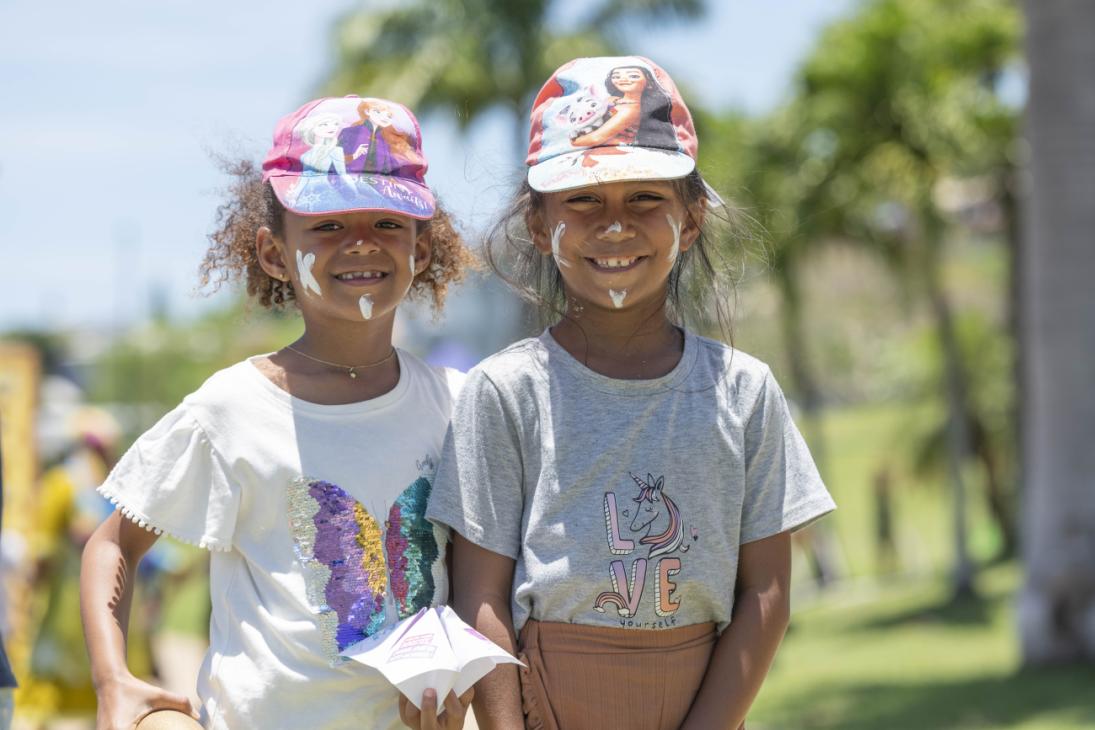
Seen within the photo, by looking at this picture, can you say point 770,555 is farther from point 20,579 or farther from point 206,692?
point 20,579

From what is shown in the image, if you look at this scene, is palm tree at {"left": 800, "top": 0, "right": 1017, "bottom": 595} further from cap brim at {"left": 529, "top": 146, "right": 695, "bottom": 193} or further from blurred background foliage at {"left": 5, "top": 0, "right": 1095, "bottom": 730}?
cap brim at {"left": 529, "top": 146, "right": 695, "bottom": 193}

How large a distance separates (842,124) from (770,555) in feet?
47.7

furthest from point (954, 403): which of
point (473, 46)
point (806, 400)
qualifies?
point (473, 46)

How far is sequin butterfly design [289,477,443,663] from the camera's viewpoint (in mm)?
2568

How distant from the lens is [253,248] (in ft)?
9.60

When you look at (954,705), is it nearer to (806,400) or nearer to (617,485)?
(617,485)

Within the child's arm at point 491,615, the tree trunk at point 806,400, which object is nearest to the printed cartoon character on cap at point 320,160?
the child's arm at point 491,615

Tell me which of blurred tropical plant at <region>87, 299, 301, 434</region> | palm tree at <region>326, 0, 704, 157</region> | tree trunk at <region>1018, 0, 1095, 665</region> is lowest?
blurred tropical plant at <region>87, 299, 301, 434</region>

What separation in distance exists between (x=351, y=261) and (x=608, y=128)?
552 millimetres

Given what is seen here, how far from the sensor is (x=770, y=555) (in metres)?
2.61

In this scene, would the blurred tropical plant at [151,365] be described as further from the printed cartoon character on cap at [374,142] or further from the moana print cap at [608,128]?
the moana print cap at [608,128]

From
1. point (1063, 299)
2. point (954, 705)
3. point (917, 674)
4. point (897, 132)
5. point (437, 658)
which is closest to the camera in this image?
point (437, 658)

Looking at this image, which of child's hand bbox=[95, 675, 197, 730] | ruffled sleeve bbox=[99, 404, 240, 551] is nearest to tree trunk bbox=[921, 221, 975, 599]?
ruffled sleeve bbox=[99, 404, 240, 551]

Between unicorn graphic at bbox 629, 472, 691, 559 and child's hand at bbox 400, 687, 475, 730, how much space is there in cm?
41
